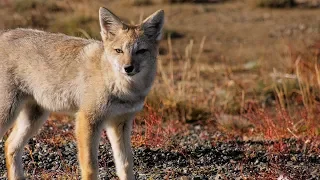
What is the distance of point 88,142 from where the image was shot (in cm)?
655

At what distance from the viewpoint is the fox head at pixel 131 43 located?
6.43 meters

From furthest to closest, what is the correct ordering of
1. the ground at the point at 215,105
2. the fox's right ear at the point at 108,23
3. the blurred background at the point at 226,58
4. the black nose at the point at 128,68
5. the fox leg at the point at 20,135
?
the blurred background at the point at 226,58, the ground at the point at 215,105, the fox leg at the point at 20,135, the fox's right ear at the point at 108,23, the black nose at the point at 128,68

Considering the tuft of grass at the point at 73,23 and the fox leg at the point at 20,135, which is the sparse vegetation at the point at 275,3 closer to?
the tuft of grass at the point at 73,23

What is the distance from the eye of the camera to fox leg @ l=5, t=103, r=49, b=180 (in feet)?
23.3

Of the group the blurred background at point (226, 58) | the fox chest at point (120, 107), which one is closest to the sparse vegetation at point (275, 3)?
the blurred background at point (226, 58)

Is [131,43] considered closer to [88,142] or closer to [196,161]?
[88,142]

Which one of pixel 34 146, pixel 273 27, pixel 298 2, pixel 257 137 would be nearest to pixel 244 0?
pixel 298 2

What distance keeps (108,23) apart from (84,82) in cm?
57

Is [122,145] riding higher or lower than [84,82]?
lower

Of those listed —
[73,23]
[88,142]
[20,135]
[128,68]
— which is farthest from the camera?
[73,23]

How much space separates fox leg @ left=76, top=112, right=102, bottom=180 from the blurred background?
1622 millimetres

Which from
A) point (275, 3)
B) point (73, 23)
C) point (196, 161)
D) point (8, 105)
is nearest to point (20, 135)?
point (8, 105)

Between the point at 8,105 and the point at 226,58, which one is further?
the point at 226,58

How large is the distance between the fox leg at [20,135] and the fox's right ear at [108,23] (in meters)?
1.04
